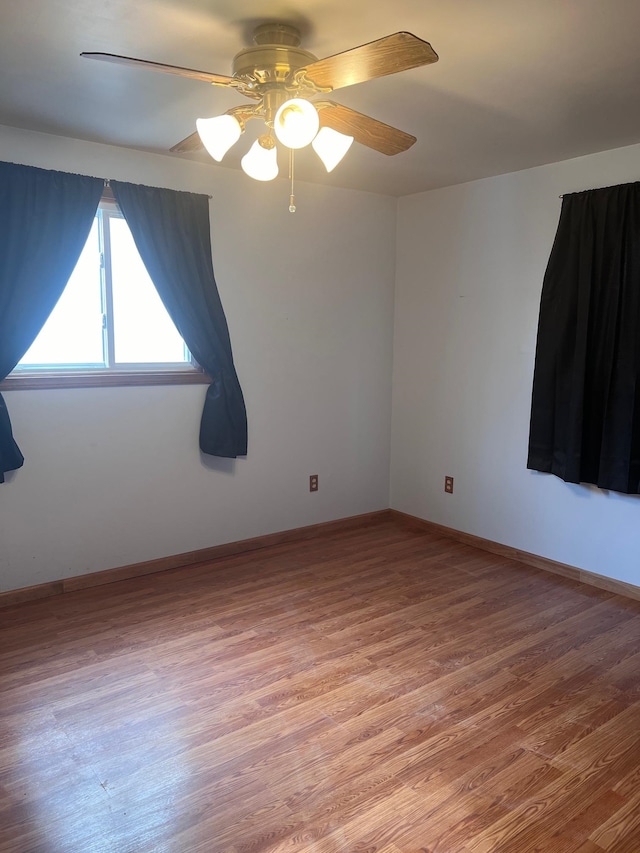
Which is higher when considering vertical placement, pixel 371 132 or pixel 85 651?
pixel 371 132

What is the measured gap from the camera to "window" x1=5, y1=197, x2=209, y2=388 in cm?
321

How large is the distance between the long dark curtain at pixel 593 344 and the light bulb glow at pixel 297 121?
2082 millimetres

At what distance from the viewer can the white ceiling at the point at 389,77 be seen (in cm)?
184

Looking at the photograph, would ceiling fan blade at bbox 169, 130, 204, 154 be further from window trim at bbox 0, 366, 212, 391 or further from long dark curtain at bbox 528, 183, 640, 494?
long dark curtain at bbox 528, 183, 640, 494

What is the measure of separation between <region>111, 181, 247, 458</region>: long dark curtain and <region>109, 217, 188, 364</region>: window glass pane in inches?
4.1

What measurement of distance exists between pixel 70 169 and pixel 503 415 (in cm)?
293

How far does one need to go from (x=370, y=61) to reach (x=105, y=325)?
2.22 meters

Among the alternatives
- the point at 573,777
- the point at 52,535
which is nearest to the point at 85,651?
the point at 52,535

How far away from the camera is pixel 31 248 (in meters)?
2.98

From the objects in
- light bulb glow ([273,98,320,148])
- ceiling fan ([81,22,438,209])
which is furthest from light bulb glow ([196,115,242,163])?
light bulb glow ([273,98,320,148])

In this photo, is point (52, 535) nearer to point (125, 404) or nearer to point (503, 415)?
point (125, 404)

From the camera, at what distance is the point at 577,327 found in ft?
10.9

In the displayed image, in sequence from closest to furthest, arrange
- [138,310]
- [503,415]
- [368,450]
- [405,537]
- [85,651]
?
[85,651]
[138,310]
[503,415]
[405,537]
[368,450]

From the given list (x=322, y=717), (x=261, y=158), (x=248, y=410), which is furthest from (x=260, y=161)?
(x=322, y=717)
